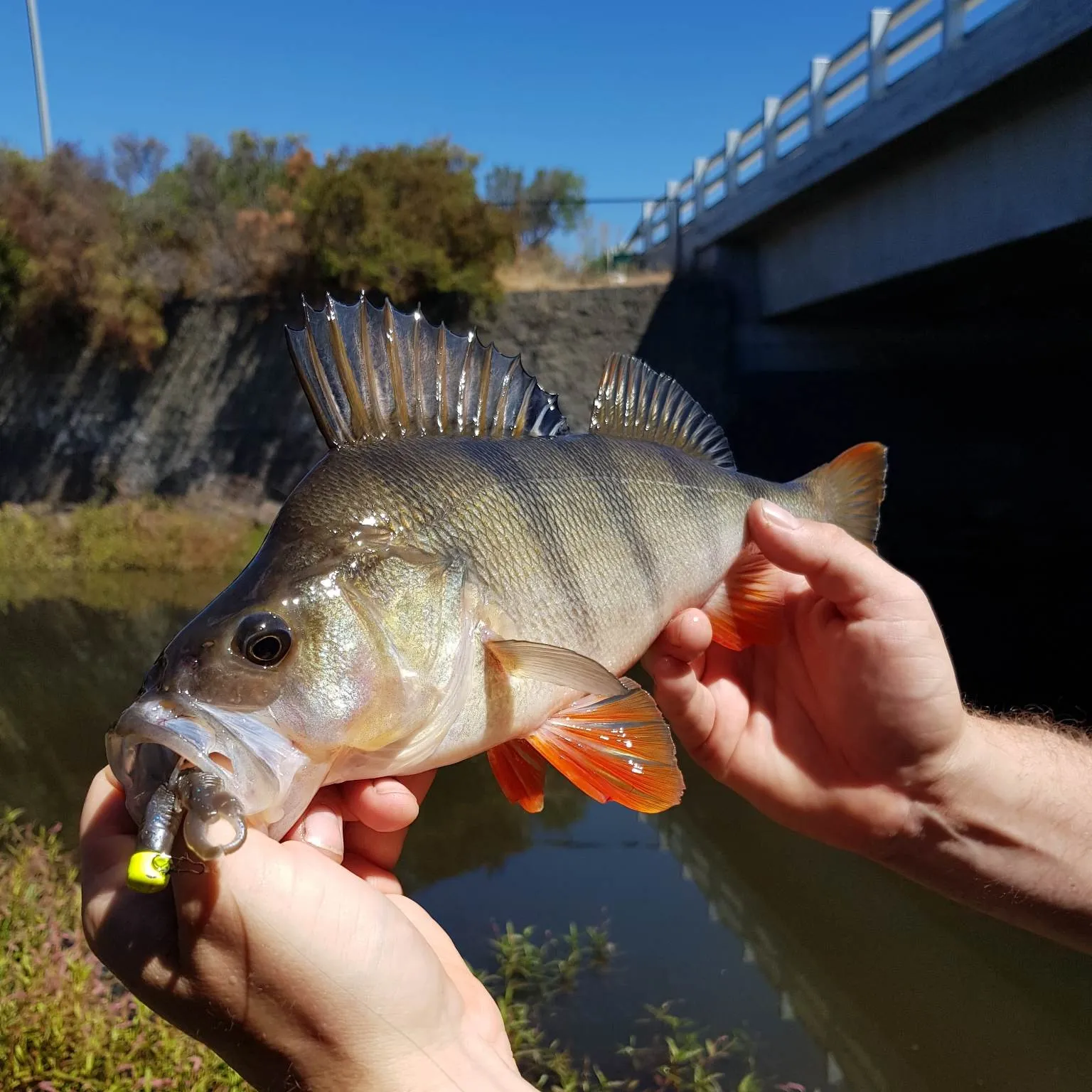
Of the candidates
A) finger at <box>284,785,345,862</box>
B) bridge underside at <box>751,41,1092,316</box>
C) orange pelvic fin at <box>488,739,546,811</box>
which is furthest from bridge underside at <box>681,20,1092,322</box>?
finger at <box>284,785,345,862</box>

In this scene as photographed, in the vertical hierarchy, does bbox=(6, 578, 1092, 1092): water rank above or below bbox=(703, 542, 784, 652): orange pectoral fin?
below

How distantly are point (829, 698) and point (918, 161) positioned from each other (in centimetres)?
774

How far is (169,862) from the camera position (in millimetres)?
1146

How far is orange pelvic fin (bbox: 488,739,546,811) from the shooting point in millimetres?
1797

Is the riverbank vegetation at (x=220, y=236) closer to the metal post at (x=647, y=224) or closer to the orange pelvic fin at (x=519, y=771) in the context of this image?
the metal post at (x=647, y=224)

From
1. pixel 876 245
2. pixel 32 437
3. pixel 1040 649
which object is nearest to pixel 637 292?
pixel 876 245

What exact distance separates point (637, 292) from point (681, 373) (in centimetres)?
140

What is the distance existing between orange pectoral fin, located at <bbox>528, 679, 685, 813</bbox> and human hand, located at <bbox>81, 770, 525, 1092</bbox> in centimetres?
47

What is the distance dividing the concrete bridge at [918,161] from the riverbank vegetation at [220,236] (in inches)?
153

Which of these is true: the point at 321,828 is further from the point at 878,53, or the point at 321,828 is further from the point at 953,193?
the point at 878,53

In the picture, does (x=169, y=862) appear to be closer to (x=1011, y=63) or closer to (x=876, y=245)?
(x=1011, y=63)

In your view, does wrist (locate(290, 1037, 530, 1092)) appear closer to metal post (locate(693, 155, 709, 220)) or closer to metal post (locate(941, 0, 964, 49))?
metal post (locate(941, 0, 964, 49))

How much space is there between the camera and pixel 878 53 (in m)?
8.52

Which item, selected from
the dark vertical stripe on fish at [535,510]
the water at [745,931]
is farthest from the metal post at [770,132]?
the dark vertical stripe on fish at [535,510]
